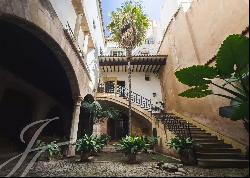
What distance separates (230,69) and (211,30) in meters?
5.23

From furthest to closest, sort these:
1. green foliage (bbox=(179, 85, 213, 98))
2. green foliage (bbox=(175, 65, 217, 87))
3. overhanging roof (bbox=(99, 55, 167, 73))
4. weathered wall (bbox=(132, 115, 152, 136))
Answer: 1. overhanging roof (bbox=(99, 55, 167, 73))
2. weathered wall (bbox=(132, 115, 152, 136))
3. green foliage (bbox=(179, 85, 213, 98))
4. green foliage (bbox=(175, 65, 217, 87))

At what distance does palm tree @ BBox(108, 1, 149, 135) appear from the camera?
1402 cm

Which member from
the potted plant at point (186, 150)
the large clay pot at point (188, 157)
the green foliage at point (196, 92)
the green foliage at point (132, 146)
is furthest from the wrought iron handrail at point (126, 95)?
the green foliage at point (196, 92)

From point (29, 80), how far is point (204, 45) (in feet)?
30.0

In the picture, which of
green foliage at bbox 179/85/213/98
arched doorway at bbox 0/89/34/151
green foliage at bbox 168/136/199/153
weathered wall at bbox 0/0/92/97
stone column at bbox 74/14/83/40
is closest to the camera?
weathered wall at bbox 0/0/92/97

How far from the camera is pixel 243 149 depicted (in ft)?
25.1

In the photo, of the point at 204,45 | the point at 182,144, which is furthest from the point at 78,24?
the point at 182,144

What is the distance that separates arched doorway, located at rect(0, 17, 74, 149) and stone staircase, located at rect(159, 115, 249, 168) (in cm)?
633

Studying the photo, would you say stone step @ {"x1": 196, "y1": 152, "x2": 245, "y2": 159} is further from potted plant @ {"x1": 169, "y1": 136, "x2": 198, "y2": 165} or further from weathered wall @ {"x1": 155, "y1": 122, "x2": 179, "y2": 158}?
weathered wall @ {"x1": 155, "y1": 122, "x2": 179, "y2": 158}

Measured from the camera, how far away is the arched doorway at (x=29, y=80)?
7526 millimetres

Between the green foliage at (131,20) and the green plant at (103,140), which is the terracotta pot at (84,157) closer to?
the green plant at (103,140)

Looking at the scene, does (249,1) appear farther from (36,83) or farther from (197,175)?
(36,83)

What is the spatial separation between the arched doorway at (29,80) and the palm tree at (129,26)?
5.06m

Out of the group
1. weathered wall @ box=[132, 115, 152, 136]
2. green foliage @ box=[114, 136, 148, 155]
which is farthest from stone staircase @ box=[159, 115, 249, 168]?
weathered wall @ box=[132, 115, 152, 136]
